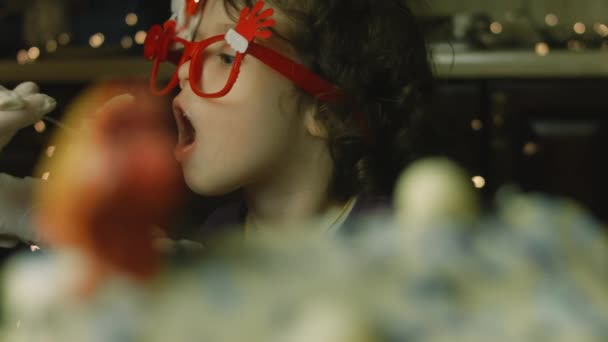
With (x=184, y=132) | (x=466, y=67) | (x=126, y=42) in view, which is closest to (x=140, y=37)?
(x=126, y=42)

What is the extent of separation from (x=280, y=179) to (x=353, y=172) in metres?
0.10

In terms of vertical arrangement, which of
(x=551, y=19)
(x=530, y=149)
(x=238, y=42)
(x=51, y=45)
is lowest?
(x=551, y=19)

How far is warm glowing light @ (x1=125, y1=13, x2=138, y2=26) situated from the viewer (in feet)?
5.27

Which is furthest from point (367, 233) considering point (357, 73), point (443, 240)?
point (357, 73)

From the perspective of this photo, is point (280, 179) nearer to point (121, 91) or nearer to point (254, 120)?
point (254, 120)

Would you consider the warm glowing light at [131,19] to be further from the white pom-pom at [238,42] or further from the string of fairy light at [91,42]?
the white pom-pom at [238,42]

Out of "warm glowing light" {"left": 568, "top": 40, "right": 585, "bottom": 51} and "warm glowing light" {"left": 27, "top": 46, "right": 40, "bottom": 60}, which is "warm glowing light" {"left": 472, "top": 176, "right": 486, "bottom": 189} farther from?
"warm glowing light" {"left": 27, "top": 46, "right": 40, "bottom": 60}

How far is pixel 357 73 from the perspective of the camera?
792mm

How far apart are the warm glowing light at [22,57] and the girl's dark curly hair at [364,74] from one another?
0.80 m

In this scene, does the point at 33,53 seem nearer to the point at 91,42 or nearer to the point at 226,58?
the point at 91,42

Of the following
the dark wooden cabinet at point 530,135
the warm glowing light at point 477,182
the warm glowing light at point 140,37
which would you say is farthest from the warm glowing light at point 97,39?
the warm glowing light at point 477,182

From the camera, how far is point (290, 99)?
0.73 meters

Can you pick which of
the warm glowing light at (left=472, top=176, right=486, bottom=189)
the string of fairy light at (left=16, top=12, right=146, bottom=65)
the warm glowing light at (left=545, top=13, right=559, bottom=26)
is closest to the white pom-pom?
the warm glowing light at (left=472, top=176, right=486, bottom=189)

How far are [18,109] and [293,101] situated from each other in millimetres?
267
